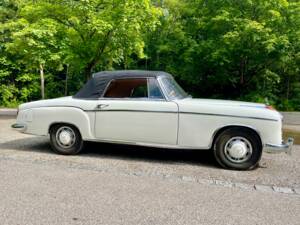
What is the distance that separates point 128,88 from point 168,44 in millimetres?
9971

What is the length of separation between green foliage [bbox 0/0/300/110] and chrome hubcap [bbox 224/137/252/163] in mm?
6353

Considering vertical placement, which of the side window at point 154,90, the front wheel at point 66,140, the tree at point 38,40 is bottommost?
the front wheel at point 66,140

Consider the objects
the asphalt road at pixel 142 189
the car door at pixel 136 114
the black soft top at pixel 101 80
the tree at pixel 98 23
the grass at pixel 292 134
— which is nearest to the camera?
the asphalt road at pixel 142 189

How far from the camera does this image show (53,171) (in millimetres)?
5184

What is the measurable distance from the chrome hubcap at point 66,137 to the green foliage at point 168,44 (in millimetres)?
4976

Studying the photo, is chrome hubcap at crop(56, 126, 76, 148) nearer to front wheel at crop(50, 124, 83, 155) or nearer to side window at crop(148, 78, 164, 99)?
front wheel at crop(50, 124, 83, 155)

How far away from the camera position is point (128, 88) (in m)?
6.08

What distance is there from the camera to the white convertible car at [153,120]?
5.39 meters

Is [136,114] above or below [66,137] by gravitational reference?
above

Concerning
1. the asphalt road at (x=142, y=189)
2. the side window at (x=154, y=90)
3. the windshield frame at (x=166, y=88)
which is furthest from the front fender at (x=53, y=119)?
the windshield frame at (x=166, y=88)

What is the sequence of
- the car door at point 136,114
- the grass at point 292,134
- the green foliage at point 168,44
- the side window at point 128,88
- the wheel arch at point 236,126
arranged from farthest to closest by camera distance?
the green foliage at point 168,44, the grass at point 292,134, the side window at point 128,88, the car door at point 136,114, the wheel arch at point 236,126

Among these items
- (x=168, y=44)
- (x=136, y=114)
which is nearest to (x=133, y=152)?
(x=136, y=114)

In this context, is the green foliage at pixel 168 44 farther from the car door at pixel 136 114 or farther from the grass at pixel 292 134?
the car door at pixel 136 114

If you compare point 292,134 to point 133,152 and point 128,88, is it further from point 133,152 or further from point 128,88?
point 128,88
